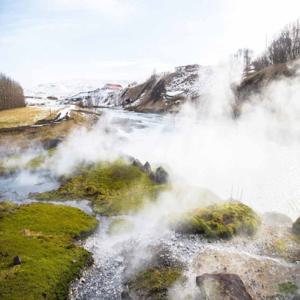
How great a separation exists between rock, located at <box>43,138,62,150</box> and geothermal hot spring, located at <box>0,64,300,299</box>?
177 cm

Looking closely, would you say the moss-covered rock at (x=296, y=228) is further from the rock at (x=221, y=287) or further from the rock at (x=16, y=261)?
the rock at (x=16, y=261)

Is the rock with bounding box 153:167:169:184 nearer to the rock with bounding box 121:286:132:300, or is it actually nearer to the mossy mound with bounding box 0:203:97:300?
the mossy mound with bounding box 0:203:97:300

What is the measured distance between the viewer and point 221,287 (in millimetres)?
19609

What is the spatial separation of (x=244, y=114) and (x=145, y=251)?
2757 inches

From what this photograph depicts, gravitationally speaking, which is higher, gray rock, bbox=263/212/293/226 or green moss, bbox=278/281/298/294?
gray rock, bbox=263/212/293/226

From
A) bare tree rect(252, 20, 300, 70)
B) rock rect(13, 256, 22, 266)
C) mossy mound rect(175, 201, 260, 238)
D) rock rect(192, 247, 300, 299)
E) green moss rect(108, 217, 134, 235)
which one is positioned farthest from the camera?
bare tree rect(252, 20, 300, 70)

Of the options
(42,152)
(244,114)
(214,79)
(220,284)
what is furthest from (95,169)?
(214,79)

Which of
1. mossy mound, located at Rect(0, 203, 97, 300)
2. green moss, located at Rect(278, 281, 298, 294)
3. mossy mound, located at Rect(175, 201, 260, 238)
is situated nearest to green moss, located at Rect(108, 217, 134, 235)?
mossy mound, located at Rect(0, 203, 97, 300)

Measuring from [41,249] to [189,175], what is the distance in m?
25.7

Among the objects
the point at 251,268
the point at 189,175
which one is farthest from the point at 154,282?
the point at 189,175

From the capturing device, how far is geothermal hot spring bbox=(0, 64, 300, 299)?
84.4 ft

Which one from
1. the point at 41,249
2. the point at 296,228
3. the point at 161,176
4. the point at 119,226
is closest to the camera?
the point at 41,249

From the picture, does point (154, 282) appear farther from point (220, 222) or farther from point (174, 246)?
A: point (220, 222)

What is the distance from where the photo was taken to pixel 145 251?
2647 cm
